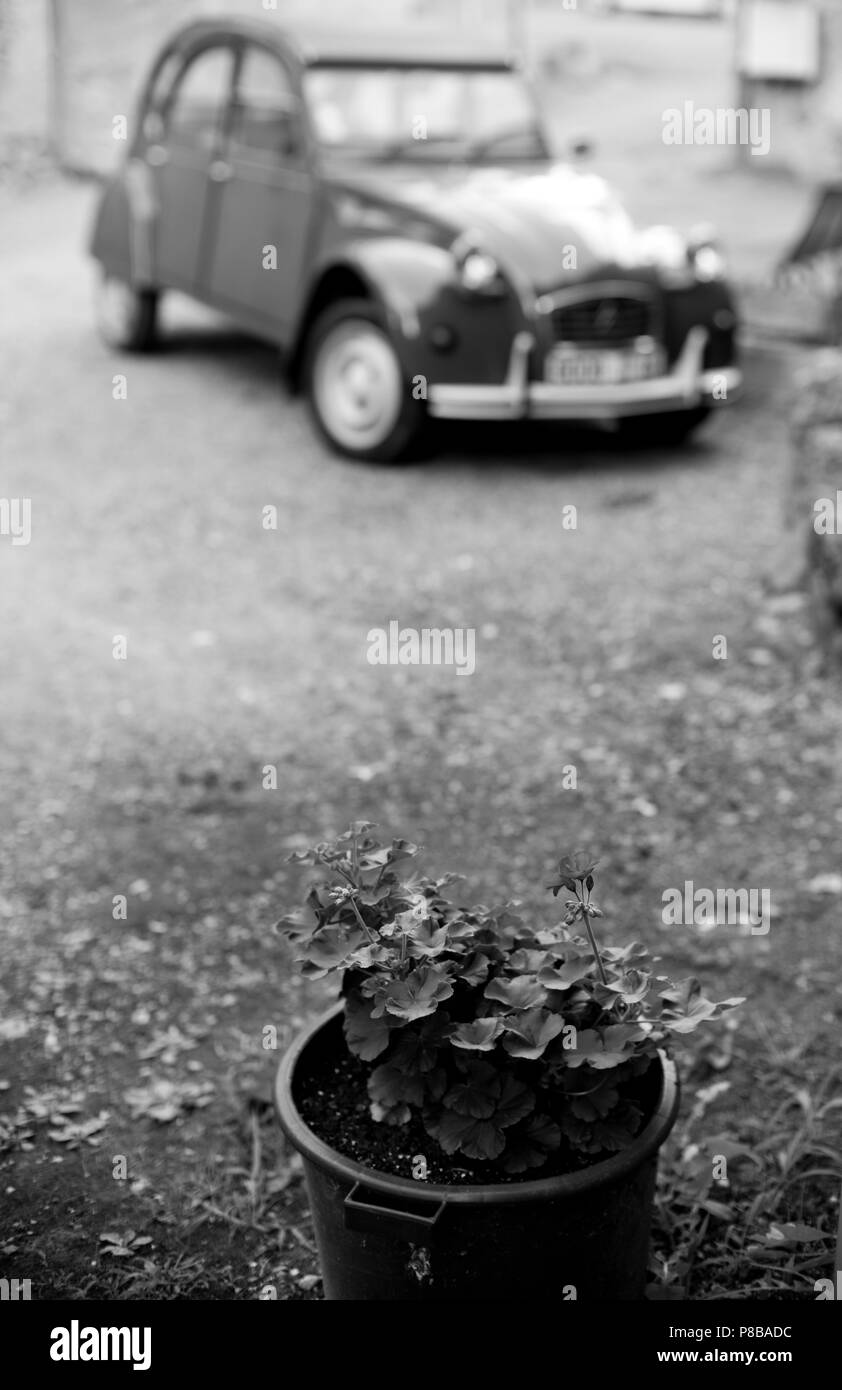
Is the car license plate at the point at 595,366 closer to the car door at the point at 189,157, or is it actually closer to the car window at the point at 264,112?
the car window at the point at 264,112

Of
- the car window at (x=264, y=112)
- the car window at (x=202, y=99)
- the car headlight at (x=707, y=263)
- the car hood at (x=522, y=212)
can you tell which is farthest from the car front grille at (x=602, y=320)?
the car window at (x=202, y=99)

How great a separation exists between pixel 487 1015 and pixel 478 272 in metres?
5.74

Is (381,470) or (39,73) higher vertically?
(39,73)

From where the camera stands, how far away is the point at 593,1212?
232 centimetres

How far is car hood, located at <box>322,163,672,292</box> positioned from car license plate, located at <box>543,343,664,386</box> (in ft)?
1.12

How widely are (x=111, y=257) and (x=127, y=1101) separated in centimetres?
746

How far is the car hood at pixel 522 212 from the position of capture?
761 cm

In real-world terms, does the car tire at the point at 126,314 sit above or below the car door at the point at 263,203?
below

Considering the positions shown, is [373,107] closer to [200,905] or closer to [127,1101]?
[200,905]

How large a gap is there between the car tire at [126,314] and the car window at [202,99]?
3.14 feet

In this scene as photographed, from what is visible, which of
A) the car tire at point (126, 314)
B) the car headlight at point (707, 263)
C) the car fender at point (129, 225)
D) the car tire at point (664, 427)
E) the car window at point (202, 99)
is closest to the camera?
the car headlight at point (707, 263)

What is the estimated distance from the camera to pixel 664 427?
8305mm

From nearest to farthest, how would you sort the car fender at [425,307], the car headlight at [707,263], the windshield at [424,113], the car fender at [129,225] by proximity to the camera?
the car fender at [425,307]
the car headlight at [707,263]
the windshield at [424,113]
the car fender at [129,225]
